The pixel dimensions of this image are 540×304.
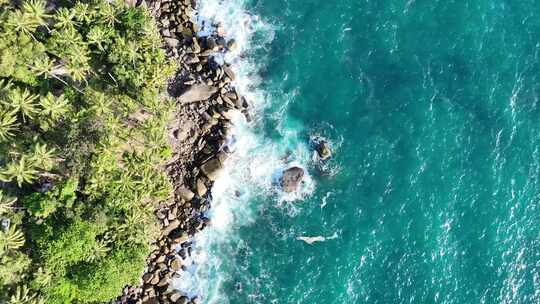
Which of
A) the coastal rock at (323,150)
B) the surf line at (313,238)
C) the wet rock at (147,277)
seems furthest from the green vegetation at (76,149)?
the coastal rock at (323,150)

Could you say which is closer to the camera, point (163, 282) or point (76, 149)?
point (76, 149)

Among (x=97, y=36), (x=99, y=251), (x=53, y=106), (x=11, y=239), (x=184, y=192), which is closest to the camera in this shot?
(x=11, y=239)

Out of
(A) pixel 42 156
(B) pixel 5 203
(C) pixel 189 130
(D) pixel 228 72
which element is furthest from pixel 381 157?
(B) pixel 5 203

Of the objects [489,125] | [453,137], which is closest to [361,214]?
[453,137]

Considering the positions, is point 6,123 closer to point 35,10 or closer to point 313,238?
point 35,10

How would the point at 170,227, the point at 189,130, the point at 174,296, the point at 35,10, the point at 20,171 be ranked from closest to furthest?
the point at 20,171 → the point at 35,10 → the point at 174,296 → the point at 170,227 → the point at 189,130

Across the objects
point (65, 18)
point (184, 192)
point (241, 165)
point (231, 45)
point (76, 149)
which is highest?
point (231, 45)

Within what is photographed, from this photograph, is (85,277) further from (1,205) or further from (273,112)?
(273,112)
